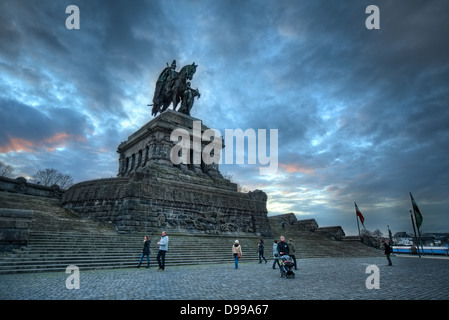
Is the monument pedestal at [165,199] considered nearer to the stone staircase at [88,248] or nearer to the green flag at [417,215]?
the stone staircase at [88,248]

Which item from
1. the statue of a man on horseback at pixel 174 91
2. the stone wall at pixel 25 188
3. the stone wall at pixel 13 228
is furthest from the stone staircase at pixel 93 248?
the statue of a man on horseback at pixel 174 91

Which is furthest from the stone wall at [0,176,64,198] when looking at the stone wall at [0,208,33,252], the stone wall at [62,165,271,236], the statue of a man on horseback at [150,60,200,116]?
the statue of a man on horseback at [150,60,200,116]

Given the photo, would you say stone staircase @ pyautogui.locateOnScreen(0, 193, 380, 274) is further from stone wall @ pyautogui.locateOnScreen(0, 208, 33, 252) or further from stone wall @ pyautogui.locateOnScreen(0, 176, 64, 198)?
stone wall @ pyautogui.locateOnScreen(0, 176, 64, 198)

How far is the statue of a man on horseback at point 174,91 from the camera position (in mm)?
28828

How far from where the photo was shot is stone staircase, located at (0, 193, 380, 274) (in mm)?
8969

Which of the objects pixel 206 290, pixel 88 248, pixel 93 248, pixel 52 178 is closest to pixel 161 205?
pixel 93 248

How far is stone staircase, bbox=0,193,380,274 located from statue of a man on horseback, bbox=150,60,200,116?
51.6 feet

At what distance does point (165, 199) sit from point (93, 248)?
6.54 meters

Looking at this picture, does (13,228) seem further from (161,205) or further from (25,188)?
(25,188)

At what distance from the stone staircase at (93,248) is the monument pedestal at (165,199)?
3.04 feet

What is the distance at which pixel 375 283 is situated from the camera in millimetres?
6766
